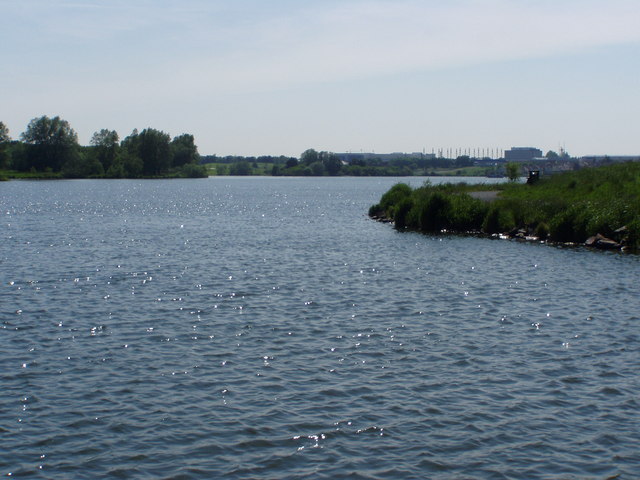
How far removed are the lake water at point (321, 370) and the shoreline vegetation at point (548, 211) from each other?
341 inches

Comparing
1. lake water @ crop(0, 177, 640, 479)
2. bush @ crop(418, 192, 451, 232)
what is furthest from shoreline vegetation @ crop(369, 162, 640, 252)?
lake water @ crop(0, 177, 640, 479)

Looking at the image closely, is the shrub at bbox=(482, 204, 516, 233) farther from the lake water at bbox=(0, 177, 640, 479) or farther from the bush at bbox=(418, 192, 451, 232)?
the lake water at bbox=(0, 177, 640, 479)

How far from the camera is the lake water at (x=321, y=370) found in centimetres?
1371

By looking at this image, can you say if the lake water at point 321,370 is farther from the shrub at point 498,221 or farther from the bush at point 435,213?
the bush at point 435,213

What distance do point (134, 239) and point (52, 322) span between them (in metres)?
30.4

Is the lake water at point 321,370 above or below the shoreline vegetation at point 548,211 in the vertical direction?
below

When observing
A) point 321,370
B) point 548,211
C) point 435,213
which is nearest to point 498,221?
point 548,211

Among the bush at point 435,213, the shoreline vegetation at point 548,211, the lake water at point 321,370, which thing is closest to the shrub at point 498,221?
the shoreline vegetation at point 548,211

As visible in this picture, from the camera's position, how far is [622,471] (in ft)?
42.9

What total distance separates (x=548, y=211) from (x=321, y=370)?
37.9 metres

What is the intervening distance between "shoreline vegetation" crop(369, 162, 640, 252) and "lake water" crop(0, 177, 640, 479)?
8.66 meters

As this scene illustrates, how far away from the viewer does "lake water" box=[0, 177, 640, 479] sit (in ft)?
45.0

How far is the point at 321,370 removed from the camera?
18938 millimetres

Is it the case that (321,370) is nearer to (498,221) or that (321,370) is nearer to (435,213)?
(498,221)
